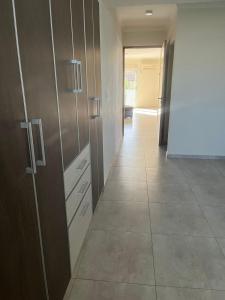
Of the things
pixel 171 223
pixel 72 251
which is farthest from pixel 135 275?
pixel 171 223

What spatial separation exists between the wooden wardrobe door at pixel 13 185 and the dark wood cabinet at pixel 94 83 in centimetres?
122

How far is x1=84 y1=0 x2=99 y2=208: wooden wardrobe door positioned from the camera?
193cm

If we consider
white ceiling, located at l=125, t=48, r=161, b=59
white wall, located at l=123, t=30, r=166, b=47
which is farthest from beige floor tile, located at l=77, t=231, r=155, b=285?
white ceiling, located at l=125, t=48, r=161, b=59

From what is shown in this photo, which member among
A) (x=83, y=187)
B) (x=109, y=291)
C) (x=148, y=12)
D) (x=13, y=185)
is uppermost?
(x=148, y=12)

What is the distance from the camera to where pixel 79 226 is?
70.7 inches

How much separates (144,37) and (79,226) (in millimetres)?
4492

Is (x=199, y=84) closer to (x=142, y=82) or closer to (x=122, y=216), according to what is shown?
(x=122, y=216)

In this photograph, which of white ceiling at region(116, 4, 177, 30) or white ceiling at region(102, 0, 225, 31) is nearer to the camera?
white ceiling at region(102, 0, 225, 31)

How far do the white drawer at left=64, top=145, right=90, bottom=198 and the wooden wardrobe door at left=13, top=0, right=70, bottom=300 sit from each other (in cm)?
10

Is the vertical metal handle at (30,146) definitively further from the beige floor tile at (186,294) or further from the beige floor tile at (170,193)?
the beige floor tile at (170,193)

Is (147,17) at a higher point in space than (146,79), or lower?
higher

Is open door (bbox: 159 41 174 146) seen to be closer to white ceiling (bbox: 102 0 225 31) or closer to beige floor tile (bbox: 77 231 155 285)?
white ceiling (bbox: 102 0 225 31)

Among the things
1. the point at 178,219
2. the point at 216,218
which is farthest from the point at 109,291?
the point at 216,218

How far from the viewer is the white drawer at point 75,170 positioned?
1470 millimetres
